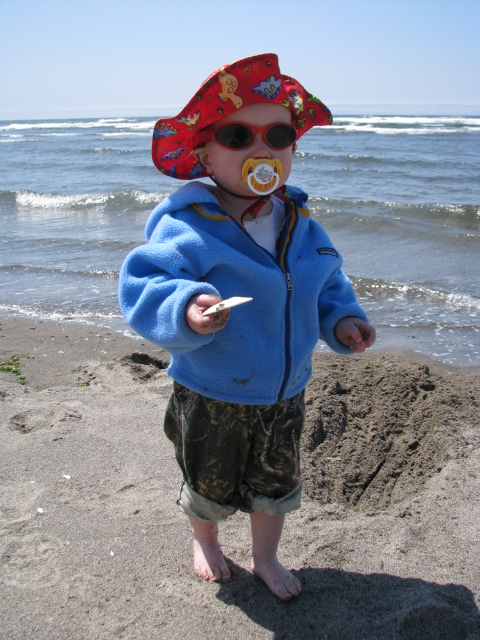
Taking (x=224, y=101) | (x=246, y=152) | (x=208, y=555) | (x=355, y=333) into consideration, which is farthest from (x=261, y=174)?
(x=208, y=555)

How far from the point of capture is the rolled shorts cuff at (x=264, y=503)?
7.37ft

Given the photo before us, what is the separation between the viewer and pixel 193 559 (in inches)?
97.8

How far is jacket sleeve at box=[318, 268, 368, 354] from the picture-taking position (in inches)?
89.4

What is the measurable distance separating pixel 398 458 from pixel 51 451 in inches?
67.7

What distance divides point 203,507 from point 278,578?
393 millimetres

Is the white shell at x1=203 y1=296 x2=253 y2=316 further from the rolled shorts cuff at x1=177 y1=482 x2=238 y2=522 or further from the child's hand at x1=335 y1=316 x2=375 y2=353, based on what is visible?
the rolled shorts cuff at x1=177 y1=482 x2=238 y2=522

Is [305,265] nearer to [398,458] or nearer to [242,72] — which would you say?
[242,72]

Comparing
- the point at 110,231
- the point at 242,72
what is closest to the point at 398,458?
the point at 242,72

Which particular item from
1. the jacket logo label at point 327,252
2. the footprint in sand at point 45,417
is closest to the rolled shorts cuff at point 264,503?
the jacket logo label at point 327,252

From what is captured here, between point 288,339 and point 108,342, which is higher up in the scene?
point 288,339

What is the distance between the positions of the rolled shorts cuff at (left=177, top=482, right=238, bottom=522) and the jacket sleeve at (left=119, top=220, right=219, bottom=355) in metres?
0.58

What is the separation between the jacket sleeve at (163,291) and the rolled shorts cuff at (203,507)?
581 millimetres

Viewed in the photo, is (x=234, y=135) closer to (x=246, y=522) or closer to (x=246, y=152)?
(x=246, y=152)

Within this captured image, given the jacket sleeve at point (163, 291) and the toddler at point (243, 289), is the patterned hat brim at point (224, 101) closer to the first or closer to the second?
the toddler at point (243, 289)
